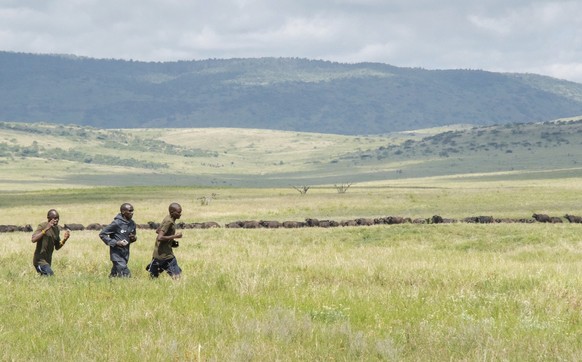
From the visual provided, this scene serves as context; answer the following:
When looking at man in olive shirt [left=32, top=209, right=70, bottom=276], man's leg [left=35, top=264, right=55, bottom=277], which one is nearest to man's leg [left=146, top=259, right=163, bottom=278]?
man in olive shirt [left=32, top=209, right=70, bottom=276]

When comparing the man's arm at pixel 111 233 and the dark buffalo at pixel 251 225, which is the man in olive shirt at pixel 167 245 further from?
the dark buffalo at pixel 251 225

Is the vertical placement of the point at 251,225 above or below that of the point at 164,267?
below

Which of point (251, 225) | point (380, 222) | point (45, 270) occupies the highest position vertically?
point (45, 270)

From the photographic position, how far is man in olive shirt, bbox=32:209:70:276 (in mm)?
15328

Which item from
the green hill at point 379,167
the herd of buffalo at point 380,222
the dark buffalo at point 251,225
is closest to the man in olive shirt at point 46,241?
the herd of buffalo at point 380,222

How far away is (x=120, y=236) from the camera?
48.9 ft

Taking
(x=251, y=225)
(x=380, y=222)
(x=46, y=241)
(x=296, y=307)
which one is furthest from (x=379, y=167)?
(x=296, y=307)

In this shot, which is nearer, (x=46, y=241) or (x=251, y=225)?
(x=46, y=241)

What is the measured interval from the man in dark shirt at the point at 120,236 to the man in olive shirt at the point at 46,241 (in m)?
0.95

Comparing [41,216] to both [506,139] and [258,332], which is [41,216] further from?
[506,139]

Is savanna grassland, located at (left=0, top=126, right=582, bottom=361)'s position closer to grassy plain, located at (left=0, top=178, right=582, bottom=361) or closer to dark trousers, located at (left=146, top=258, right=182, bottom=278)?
grassy plain, located at (left=0, top=178, right=582, bottom=361)

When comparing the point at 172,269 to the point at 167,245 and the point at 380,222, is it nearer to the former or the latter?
the point at 167,245

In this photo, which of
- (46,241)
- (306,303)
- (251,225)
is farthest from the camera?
(251,225)

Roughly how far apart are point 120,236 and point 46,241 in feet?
5.08
